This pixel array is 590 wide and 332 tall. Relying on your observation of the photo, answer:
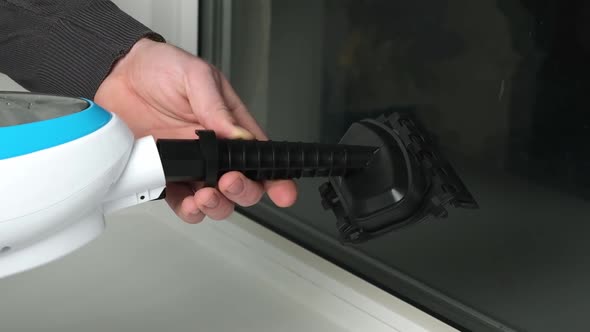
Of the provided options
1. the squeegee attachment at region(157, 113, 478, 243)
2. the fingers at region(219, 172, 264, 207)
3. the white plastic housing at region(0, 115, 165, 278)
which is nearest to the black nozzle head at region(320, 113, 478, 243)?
the squeegee attachment at region(157, 113, 478, 243)

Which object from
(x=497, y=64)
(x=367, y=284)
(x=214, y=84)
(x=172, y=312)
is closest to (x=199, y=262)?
(x=172, y=312)

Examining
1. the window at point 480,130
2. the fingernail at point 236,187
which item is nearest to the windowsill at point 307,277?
the window at point 480,130

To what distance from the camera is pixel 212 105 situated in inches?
26.8

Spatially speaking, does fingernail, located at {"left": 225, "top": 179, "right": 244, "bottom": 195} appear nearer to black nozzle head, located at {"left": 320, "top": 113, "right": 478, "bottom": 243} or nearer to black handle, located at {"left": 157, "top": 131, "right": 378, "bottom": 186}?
black handle, located at {"left": 157, "top": 131, "right": 378, "bottom": 186}

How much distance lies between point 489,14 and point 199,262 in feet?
1.89

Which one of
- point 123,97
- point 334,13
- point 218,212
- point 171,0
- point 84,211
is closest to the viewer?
point 84,211

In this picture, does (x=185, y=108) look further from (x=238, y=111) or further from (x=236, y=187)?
(x=236, y=187)

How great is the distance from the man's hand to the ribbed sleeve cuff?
2 centimetres

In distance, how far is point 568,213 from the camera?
2.34ft

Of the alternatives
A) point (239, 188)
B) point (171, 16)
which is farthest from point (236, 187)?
point (171, 16)

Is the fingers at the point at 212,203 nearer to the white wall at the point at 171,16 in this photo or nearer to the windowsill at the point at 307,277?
the windowsill at the point at 307,277

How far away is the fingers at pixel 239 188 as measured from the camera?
62 cm

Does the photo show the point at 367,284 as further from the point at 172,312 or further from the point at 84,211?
the point at 84,211

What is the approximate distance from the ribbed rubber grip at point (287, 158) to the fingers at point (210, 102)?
3 centimetres
